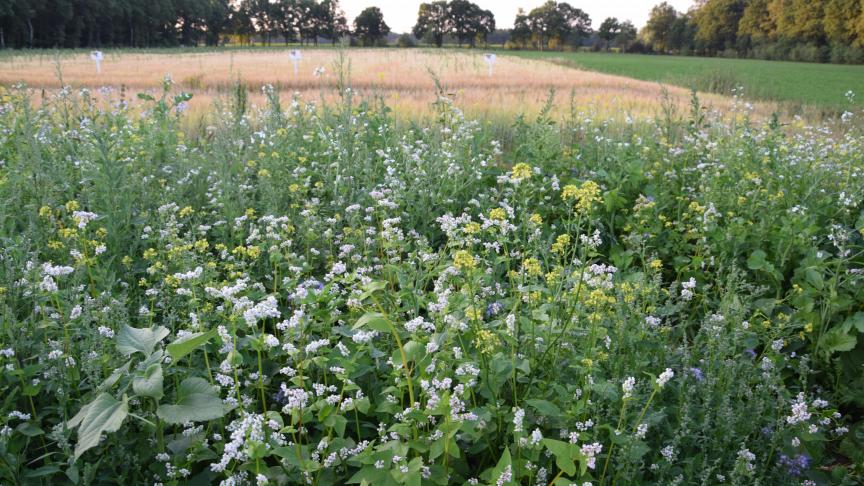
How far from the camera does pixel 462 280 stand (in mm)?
2604

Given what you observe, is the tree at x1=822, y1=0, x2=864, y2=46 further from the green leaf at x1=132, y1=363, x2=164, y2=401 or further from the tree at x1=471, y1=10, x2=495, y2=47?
the tree at x1=471, y1=10, x2=495, y2=47

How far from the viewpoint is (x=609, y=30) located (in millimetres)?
114312

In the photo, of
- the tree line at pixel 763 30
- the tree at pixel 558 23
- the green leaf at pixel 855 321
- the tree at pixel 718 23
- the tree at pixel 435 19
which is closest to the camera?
the green leaf at pixel 855 321

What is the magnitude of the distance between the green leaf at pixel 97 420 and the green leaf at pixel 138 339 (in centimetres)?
21

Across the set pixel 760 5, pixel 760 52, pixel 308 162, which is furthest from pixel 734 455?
pixel 760 5

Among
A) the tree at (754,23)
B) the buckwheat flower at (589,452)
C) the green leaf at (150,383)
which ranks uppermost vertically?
the tree at (754,23)

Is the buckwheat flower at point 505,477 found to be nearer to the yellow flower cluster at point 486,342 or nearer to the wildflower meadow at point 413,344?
the wildflower meadow at point 413,344

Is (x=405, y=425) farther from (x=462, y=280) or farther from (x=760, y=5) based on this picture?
(x=760, y=5)

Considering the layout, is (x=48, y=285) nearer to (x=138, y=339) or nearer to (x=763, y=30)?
(x=138, y=339)

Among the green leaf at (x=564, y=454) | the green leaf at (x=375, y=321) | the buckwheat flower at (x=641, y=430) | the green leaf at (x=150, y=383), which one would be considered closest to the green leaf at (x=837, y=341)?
the buckwheat flower at (x=641, y=430)

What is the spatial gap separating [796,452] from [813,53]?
38524mm

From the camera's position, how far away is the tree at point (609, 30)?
114125 mm

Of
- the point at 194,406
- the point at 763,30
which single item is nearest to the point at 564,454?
the point at 194,406

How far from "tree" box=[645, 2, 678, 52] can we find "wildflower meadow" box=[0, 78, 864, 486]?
98768 millimetres
